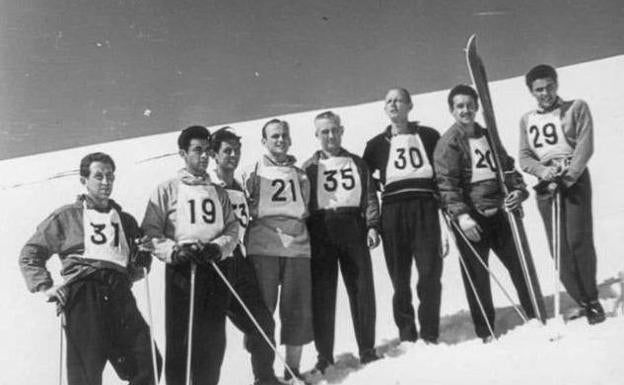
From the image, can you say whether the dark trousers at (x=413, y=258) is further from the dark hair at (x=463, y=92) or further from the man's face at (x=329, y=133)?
the dark hair at (x=463, y=92)

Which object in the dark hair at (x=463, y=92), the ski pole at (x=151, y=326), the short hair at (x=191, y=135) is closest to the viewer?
the ski pole at (x=151, y=326)

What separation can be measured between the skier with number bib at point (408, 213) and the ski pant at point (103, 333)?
114 cm

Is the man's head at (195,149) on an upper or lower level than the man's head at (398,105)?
lower

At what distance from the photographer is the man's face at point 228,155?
11.6 ft

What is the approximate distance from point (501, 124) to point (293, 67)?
132 centimetres

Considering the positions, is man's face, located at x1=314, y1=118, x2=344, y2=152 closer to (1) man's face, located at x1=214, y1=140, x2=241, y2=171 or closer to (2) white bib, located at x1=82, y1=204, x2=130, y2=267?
(1) man's face, located at x1=214, y1=140, x2=241, y2=171

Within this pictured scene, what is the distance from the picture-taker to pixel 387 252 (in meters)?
3.45

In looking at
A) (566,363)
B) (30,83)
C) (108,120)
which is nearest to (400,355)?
(566,363)

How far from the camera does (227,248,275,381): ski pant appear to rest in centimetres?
329

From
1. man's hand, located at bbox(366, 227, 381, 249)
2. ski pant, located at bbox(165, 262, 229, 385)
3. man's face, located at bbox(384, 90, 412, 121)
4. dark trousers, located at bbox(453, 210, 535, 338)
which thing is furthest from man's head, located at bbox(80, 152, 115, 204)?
dark trousers, located at bbox(453, 210, 535, 338)

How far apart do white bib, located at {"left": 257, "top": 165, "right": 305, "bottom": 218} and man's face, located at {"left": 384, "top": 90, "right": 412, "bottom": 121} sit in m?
0.55

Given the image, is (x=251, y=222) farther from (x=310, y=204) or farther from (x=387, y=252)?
(x=387, y=252)

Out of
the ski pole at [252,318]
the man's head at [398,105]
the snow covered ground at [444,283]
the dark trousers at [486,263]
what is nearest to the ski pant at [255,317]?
the ski pole at [252,318]

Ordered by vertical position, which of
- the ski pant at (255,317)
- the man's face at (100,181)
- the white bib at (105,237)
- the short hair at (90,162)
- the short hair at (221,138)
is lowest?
the ski pant at (255,317)
